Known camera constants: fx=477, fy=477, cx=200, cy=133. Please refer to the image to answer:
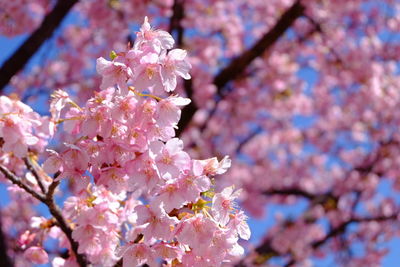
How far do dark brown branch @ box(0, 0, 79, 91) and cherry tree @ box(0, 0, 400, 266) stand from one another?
1 cm

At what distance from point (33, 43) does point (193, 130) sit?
414cm

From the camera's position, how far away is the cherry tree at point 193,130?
5.08 feet

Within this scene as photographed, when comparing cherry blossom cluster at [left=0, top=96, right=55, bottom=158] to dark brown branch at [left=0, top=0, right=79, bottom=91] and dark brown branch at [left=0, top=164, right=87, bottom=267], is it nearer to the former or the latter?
dark brown branch at [left=0, top=164, right=87, bottom=267]

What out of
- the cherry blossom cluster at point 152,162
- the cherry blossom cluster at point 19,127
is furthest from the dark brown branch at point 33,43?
the cherry blossom cluster at point 152,162

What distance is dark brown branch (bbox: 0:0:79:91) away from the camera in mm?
3357

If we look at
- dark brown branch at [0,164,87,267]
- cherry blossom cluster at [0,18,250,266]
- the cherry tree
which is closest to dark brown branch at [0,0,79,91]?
the cherry tree

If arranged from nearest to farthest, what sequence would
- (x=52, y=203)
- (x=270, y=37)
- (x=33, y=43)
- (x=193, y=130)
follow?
(x=52, y=203) < (x=33, y=43) < (x=270, y=37) < (x=193, y=130)

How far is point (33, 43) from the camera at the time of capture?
11.4 ft

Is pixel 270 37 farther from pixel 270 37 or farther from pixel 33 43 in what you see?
pixel 33 43

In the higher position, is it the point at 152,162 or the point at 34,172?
the point at 152,162

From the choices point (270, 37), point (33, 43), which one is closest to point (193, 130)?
point (270, 37)

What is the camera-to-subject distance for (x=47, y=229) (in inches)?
82.8

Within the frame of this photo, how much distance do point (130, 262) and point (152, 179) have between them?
324mm

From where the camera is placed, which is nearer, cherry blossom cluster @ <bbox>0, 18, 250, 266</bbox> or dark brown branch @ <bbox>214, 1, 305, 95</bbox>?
cherry blossom cluster @ <bbox>0, 18, 250, 266</bbox>
